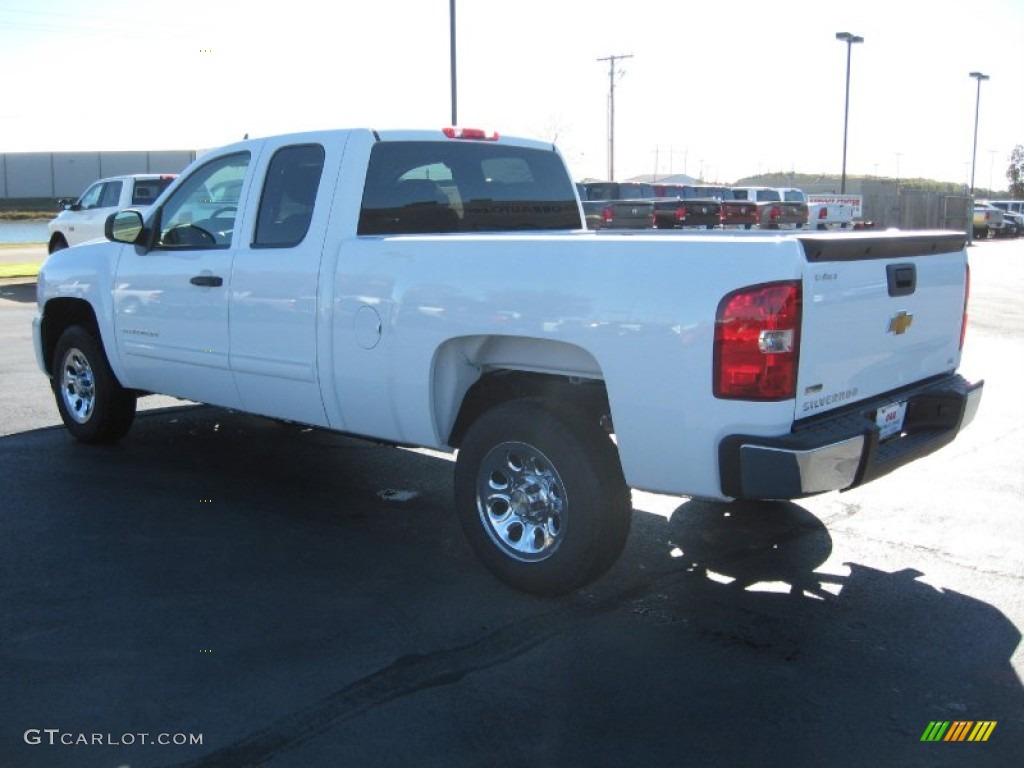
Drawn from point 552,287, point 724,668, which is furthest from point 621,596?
point 552,287

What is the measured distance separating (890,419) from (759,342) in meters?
1.01

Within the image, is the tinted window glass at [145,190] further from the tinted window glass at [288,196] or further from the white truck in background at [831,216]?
the white truck in background at [831,216]

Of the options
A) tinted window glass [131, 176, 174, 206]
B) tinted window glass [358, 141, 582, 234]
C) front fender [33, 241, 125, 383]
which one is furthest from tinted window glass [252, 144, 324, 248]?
tinted window glass [131, 176, 174, 206]

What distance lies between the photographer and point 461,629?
4.41m

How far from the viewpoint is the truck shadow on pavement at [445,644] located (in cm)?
352

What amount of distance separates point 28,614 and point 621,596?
2555mm

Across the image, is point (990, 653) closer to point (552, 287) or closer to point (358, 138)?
point (552, 287)

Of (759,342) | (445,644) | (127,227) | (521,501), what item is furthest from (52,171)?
(759,342)

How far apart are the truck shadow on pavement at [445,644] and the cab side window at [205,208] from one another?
5.07ft

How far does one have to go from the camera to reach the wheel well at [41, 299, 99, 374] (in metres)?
7.42

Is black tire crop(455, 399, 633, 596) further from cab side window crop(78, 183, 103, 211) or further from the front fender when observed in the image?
cab side window crop(78, 183, 103, 211)

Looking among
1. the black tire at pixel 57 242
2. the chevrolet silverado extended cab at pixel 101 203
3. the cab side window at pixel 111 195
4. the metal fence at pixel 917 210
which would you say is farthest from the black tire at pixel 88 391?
the metal fence at pixel 917 210

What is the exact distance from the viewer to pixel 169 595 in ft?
15.7

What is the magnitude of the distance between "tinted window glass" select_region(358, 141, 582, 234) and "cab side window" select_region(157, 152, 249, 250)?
102 cm
